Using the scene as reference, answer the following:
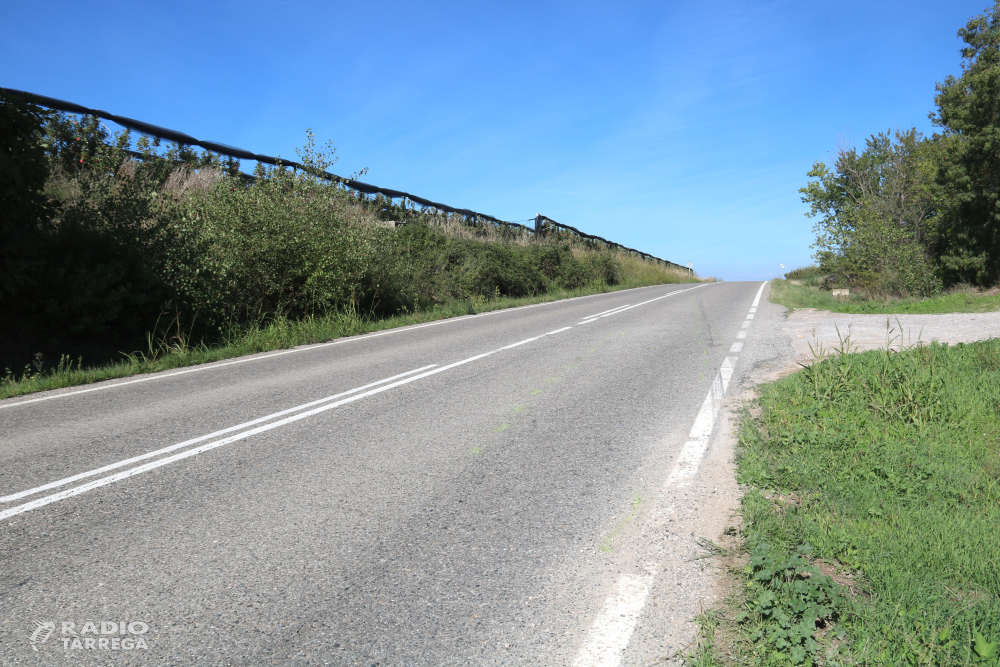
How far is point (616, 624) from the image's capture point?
7.84 feet

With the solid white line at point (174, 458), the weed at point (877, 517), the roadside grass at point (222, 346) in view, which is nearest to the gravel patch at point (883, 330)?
the weed at point (877, 517)

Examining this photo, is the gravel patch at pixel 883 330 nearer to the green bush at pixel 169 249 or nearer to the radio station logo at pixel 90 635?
the radio station logo at pixel 90 635

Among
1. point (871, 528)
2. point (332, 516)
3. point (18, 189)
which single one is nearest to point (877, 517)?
point (871, 528)

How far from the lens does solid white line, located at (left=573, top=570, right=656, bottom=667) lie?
220 centimetres

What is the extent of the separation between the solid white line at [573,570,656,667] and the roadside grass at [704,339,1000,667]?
316 mm

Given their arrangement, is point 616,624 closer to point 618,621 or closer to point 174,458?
point 618,621

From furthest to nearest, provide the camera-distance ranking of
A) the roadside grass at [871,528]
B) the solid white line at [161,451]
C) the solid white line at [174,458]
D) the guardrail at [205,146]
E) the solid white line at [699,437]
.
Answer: the guardrail at [205,146], the solid white line at [699,437], the solid white line at [161,451], the solid white line at [174,458], the roadside grass at [871,528]

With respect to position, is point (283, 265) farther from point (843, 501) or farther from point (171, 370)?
point (843, 501)

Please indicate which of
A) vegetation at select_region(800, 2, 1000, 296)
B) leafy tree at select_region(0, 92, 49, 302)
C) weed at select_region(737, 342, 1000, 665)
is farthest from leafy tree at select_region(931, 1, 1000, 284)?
leafy tree at select_region(0, 92, 49, 302)

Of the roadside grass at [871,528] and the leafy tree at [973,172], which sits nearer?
the roadside grass at [871,528]

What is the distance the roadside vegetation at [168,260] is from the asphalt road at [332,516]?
2.20m

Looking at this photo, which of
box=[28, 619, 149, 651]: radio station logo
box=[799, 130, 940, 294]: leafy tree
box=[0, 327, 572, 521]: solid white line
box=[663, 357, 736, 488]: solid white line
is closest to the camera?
box=[28, 619, 149, 651]: radio station logo

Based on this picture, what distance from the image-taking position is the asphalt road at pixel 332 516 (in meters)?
2.34

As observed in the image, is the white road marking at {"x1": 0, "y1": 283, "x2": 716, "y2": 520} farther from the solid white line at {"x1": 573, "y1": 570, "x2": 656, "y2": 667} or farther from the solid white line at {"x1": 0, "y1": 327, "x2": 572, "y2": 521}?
the solid white line at {"x1": 573, "y1": 570, "x2": 656, "y2": 667}
